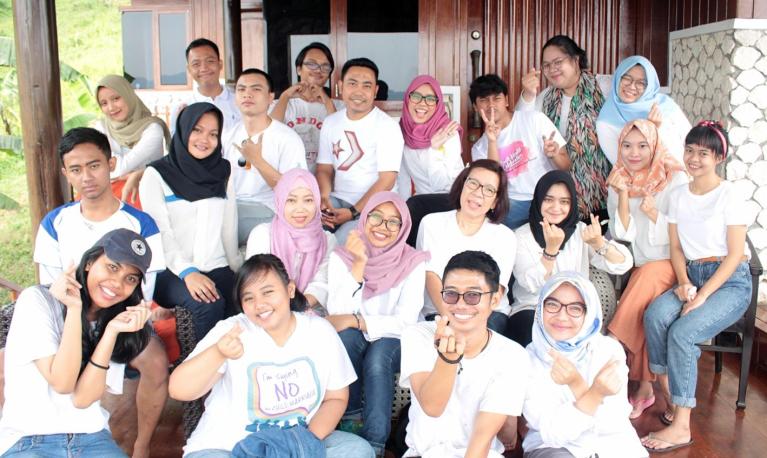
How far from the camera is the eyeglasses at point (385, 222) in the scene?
3117mm

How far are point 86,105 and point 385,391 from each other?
9.89 metres

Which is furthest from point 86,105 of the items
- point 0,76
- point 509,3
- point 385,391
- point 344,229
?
point 385,391

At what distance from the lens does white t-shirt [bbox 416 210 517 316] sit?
329 cm

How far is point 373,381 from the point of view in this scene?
2885 mm

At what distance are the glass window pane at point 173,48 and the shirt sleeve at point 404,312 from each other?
4626mm

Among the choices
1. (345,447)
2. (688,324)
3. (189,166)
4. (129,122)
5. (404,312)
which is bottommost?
(345,447)

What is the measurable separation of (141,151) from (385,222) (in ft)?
5.52

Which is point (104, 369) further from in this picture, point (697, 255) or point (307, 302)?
point (697, 255)

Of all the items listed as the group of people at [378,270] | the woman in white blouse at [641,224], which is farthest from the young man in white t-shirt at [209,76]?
the woman in white blouse at [641,224]

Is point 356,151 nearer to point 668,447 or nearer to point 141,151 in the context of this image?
point 141,151

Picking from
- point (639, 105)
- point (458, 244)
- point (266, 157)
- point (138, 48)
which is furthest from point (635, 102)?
point (138, 48)

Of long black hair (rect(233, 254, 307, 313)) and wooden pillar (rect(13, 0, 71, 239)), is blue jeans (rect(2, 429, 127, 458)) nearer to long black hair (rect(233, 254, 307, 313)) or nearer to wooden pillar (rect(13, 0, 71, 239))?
long black hair (rect(233, 254, 307, 313))

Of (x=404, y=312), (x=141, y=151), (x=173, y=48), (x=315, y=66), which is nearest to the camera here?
(x=404, y=312)

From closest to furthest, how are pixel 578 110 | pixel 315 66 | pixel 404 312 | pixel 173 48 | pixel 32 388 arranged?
pixel 32 388
pixel 404 312
pixel 578 110
pixel 315 66
pixel 173 48
